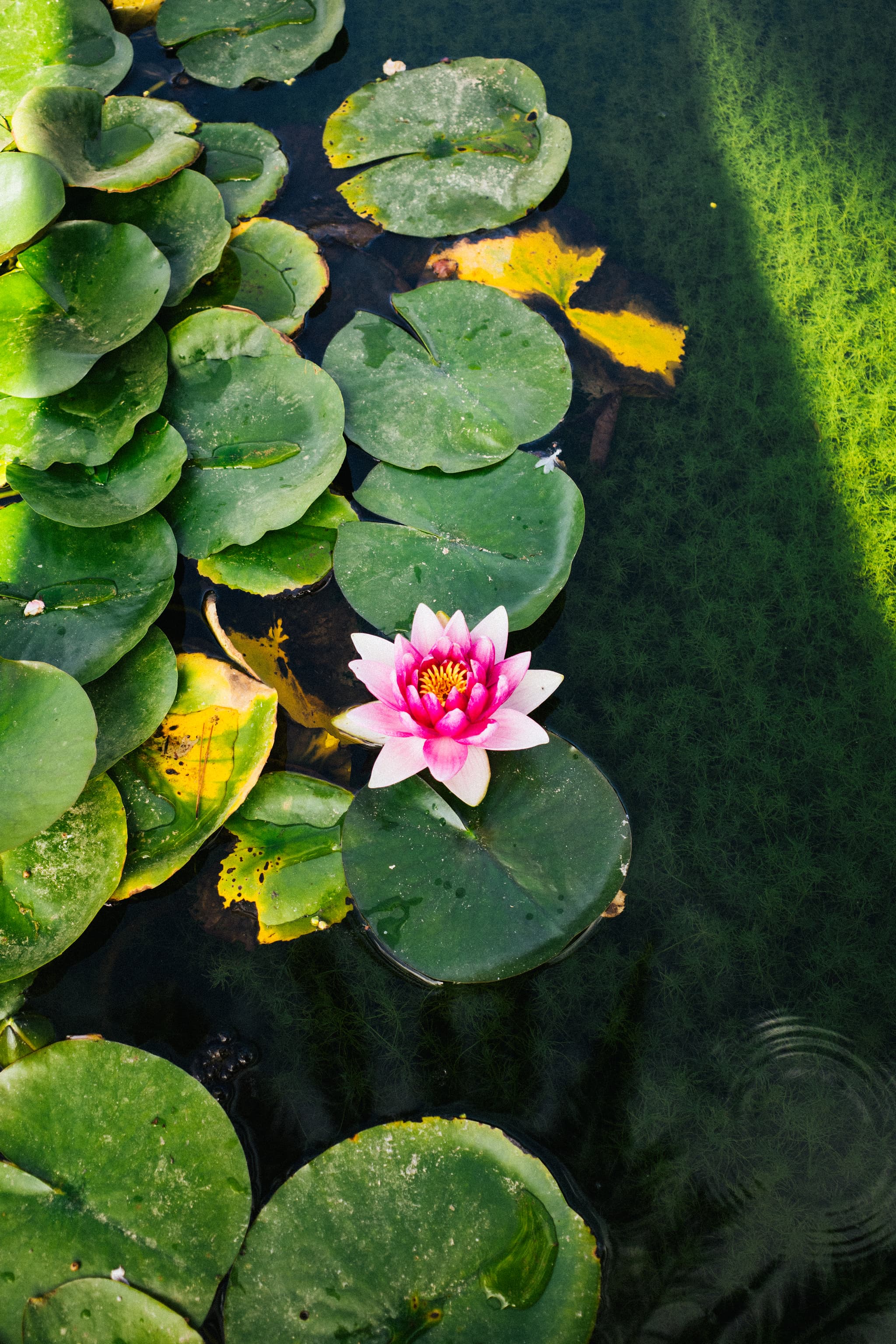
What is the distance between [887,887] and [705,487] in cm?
139

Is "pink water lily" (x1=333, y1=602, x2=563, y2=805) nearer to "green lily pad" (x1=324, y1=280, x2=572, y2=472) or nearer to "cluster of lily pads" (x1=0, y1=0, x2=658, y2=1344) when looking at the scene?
"cluster of lily pads" (x1=0, y1=0, x2=658, y2=1344)

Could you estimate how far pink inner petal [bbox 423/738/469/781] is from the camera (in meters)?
1.86

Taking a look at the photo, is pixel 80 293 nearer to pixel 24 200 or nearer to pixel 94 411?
pixel 24 200

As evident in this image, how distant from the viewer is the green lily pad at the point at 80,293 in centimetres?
226

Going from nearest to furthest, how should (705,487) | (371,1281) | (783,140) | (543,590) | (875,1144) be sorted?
(371,1281)
(875,1144)
(543,590)
(705,487)
(783,140)

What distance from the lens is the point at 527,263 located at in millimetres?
2945

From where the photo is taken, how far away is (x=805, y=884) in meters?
2.12

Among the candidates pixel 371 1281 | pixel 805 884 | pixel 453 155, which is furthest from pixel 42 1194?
pixel 453 155

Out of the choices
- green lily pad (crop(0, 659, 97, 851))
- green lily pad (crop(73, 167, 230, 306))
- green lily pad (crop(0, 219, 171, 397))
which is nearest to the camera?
green lily pad (crop(0, 659, 97, 851))

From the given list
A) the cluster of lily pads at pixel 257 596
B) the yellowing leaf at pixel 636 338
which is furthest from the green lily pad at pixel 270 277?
the yellowing leaf at pixel 636 338

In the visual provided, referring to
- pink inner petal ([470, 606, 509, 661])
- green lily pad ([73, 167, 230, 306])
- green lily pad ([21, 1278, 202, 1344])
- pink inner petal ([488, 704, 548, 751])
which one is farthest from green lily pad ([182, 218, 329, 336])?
green lily pad ([21, 1278, 202, 1344])

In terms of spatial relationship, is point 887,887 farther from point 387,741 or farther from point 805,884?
point 387,741

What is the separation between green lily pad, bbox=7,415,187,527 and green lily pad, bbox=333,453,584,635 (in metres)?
0.55

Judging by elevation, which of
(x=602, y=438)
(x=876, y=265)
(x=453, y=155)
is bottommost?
(x=602, y=438)
